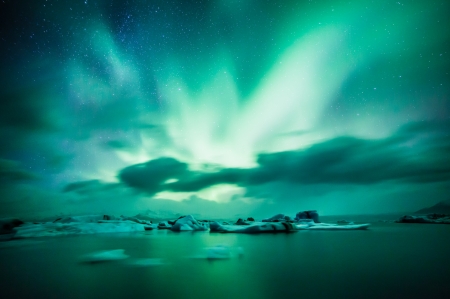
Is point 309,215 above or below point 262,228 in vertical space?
above

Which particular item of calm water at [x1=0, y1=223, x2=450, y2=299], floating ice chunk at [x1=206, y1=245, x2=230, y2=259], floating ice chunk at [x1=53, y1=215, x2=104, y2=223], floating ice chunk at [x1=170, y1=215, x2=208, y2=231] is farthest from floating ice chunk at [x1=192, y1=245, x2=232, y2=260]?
floating ice chunk at [x1=53, y1=215, x2=104, y2=223]

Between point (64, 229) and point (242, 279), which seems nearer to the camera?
point (242, 279)

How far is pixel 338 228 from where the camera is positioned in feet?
62.8

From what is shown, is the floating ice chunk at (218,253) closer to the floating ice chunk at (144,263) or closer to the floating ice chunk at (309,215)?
the floating ice chunk at (144,263)

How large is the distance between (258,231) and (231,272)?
1292 centimetres

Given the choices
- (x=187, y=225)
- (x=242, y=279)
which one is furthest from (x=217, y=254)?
(x=187, y=225)

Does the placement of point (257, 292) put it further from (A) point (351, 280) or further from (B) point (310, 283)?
(A) point (351, 280)

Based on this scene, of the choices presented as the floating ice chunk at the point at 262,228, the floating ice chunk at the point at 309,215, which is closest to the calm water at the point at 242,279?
the floating ice chunk at the point at 262,228

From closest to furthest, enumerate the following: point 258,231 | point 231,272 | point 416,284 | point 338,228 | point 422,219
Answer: point 416,284, point 231,272, point 258,231, point 338,228, point 422,219

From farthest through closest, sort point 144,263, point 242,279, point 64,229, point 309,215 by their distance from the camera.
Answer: point 309,215, point 64,229, point 144,263, point 242,279

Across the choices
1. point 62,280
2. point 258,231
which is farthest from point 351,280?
point 258,231

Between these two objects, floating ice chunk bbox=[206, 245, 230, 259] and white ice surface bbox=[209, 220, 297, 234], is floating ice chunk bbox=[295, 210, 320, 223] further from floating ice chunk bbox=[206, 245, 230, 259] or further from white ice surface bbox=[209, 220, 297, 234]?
floating ice chunk bbox=[206, 245, 230, 259]

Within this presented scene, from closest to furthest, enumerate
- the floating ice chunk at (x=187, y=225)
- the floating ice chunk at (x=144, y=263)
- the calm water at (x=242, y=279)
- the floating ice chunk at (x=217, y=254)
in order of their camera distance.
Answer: the calm water at (x=242, y=279)
the floating ice chunk at (x=144, y=263)
the floating ice chunk at (x=217, y=254)
the floating ice chunk at (x=187, y=225)

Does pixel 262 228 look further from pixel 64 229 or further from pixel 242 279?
pixel 64 229
